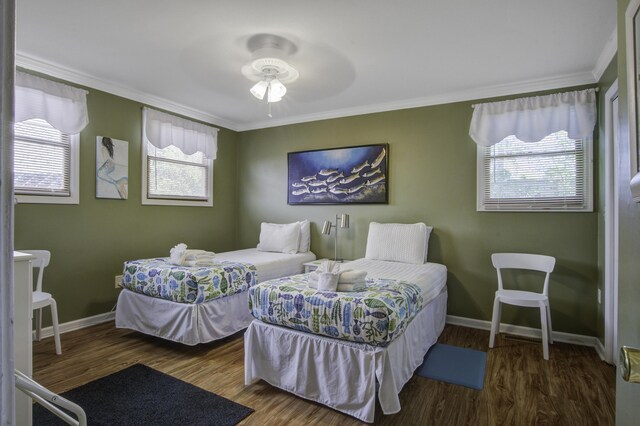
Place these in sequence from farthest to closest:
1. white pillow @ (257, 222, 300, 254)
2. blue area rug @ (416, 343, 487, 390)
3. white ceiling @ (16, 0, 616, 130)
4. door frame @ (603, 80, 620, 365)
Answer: white pillow @ (257, 222, 300, 254), door frame @ (603, 80, 620, 365), blue area rug @ (416, 343, 487, 390), white ceiling @ (16, 0, 616, 130)

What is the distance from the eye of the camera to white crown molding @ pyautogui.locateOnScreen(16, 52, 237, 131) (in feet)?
9.67

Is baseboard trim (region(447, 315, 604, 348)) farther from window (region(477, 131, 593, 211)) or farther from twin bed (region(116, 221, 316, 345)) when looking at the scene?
twin bed (region(116, 221, 316, 345))

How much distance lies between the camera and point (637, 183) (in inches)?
30.1

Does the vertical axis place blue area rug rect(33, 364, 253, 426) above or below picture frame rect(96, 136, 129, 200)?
below

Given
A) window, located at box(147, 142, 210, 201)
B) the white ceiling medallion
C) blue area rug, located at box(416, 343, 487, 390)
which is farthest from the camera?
window, located at box(147, 142, 210, 201)

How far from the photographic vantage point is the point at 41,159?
10.0 feet

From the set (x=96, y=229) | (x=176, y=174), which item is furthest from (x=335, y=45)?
(x=96, y=229)

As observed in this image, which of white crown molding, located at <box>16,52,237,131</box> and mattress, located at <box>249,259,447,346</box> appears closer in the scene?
mattress, located at <box>249,259,447,346</box>

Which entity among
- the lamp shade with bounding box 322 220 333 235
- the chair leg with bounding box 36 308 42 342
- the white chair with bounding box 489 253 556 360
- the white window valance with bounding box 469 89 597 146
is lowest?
the chair leg with bounding box 36 308 42 342

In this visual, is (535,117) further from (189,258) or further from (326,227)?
(189,258)

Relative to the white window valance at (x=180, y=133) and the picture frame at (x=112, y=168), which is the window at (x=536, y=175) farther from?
the picture frame at (x=112, y=168)

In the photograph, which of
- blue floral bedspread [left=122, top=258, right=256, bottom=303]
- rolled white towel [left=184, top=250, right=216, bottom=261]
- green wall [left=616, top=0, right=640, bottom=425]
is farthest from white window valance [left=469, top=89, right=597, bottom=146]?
rolled white towel [left=184, top=250, right=216, bottom=261]

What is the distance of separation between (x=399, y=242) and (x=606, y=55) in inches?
91.0

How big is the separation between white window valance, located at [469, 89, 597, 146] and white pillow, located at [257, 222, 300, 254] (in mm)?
2383
